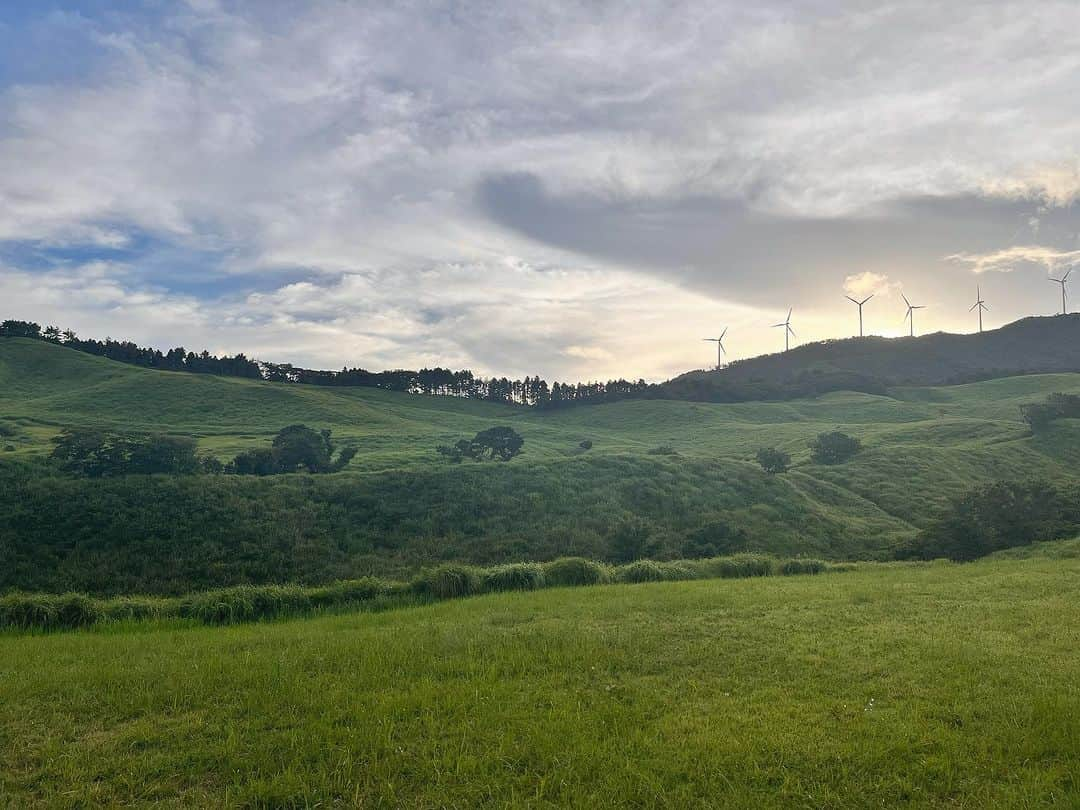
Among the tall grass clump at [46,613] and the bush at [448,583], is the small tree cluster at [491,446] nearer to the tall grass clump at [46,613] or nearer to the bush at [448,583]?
the bush at [448,583]

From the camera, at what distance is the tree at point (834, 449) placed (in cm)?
7025

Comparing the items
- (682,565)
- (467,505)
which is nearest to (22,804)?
(682,565)

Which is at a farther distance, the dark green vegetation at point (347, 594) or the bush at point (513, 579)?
the bush at point (513, 579)

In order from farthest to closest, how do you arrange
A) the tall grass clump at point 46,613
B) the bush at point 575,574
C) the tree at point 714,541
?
the tree at point 714,541 < the bush at point 575,574 < the tall grass clump at point 46,613

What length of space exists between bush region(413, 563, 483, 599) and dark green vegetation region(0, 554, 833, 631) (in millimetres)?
31

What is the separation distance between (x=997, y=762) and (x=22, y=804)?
10284mm

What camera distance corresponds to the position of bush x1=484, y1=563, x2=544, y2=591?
22.0m

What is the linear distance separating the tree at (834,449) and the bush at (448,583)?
56827mm

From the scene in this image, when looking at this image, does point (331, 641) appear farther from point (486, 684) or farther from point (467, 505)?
point (467, 505)

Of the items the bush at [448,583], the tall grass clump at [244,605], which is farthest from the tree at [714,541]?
the tall grass clump at [244,605]

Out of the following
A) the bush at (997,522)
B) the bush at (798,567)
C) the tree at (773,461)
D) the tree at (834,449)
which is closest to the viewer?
the bush at (798,567)

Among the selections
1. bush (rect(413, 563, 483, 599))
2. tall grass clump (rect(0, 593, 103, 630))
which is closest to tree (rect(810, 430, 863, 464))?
bush (rect(413, 563, 483, 599))

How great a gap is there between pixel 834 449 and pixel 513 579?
5888 centimetres

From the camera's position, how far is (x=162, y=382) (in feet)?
420
